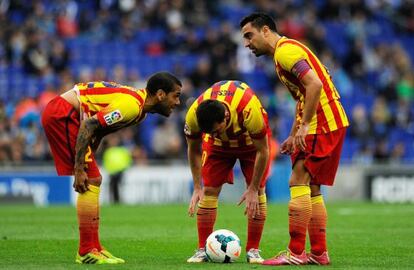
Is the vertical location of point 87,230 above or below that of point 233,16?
below

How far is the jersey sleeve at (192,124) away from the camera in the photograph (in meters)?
9.85

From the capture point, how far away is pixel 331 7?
31234 millimetres

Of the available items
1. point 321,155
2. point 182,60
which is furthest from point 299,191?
point 182,60

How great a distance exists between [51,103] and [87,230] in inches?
52.8

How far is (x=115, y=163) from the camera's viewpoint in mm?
24000

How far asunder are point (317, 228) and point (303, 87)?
55.0 inches

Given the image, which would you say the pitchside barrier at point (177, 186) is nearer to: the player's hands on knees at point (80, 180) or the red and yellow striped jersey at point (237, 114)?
the player's hands on knees at point (80, 180)

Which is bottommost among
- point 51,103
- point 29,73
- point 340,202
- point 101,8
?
point 340,202

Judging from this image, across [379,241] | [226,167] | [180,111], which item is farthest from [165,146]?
[226,167]

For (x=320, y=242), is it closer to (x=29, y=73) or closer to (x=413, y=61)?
(x=29, y=73)

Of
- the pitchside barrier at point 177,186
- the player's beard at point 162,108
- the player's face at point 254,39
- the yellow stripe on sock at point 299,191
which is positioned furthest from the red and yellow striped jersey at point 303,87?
the pitchside barrier at point 177,186

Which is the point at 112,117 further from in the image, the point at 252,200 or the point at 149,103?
the point at 252,200

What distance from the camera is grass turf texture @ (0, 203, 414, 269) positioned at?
9992 millimetres

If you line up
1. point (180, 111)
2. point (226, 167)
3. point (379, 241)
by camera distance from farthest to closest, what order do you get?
point (180, 111), point (379, 241), point (226, 167)
